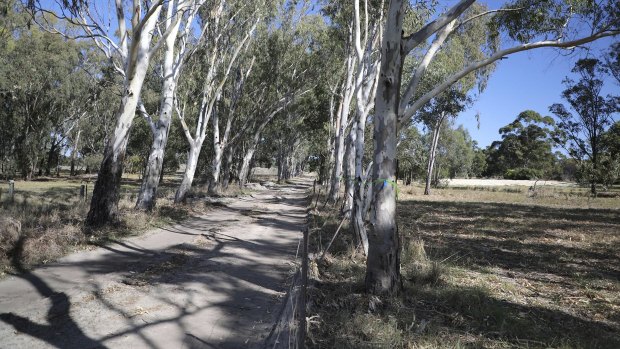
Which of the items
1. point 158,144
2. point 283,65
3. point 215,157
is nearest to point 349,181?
point 158,144

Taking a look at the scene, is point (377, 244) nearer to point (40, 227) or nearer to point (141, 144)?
point (40, 227)

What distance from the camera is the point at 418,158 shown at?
2159 inches

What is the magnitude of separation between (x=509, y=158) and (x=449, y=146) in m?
28.9

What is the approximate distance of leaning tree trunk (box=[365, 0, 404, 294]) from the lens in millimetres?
5781

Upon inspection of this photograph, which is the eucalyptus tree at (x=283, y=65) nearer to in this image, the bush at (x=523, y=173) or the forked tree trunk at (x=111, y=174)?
the forked tree trunk at (x=111, y=174)

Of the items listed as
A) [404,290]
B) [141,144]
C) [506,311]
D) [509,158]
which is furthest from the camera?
[509,158]

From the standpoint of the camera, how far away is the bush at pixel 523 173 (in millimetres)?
78375

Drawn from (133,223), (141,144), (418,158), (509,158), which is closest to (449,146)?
(418,158)

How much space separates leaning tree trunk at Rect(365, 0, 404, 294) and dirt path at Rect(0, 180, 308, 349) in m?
1.52

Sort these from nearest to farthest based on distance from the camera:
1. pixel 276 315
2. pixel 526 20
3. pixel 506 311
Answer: pixel 276 315 → pixel 506 311 → pixel 526 20

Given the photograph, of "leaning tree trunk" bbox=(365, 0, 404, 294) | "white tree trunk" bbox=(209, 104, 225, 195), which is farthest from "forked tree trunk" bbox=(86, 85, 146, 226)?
"white tree trunk" bbox=(209, 104, 225, 195)

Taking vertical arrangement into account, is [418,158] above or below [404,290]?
above

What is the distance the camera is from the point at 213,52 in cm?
1812

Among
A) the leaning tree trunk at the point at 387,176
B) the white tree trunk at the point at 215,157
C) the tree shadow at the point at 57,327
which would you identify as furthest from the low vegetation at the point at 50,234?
the white tree trunk at the point at 215,157
